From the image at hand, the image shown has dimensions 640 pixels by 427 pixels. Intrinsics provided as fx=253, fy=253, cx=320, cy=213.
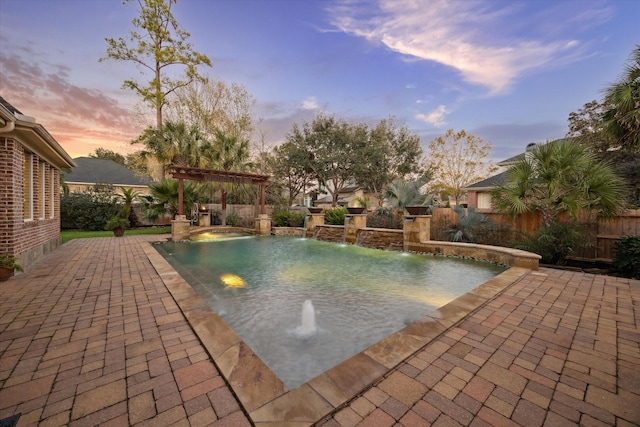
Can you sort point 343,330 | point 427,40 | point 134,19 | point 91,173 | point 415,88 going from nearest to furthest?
point 343,330, point 427,40, point 415,88, point 134,19, point 91,173

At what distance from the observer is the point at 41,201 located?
7227mm

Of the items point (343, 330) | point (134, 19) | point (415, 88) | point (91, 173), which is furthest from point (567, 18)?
point (91, 173)

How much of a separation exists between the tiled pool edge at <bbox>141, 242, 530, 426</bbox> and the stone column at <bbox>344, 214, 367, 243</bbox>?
7222mm

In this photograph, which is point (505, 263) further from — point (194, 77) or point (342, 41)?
point (194, 77)

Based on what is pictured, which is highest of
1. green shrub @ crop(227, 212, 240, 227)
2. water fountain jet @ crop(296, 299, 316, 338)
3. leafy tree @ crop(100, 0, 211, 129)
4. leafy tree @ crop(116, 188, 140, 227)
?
leafy tree @ crop(100, 0, 211, 129)

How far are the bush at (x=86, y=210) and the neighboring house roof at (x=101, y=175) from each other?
7.36 m

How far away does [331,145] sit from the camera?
901 inches

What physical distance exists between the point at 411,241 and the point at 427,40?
7041 millimetres

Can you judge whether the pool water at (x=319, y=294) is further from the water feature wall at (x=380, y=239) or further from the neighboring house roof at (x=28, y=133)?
the neighboring house roof at (x=28, y=133)

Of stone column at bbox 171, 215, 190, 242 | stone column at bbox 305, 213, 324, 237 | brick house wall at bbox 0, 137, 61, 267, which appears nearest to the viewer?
brick house wall at bbox 0, 137, 61, 267

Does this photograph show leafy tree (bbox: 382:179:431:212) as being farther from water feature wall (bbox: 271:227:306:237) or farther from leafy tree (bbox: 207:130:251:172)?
leafy tree (bbox: 207:130:251:172)

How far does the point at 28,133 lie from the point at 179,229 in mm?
6818

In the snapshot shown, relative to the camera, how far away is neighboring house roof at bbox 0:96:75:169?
14.0ft

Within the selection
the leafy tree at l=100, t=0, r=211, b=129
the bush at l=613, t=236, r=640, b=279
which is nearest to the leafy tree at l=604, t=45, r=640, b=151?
the bush at l=613, t=236, r=640, b=279
